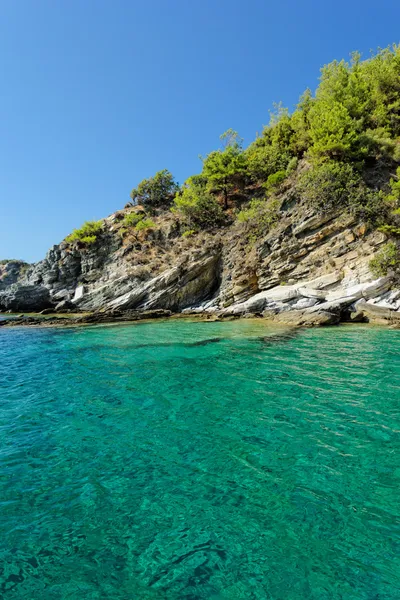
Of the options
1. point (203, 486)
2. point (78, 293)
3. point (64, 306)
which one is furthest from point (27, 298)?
point (203, 486)

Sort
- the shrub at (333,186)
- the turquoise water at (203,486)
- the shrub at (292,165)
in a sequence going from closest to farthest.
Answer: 1. the turquoise water at (203,486)
2. the shrub at (333,186)
3. the shrub at (292,165)

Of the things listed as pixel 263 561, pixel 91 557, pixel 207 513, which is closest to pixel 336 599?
pixel 263 561

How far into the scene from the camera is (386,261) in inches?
894

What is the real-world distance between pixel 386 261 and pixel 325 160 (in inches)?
561

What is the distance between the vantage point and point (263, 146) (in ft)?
148

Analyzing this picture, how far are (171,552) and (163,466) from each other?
179 cm

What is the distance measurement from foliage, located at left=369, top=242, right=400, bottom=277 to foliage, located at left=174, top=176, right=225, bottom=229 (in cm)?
2331

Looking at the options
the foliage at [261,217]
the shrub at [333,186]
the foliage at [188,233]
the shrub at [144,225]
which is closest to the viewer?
the shrub at [333,186]

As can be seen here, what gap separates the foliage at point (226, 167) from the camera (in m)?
43.1

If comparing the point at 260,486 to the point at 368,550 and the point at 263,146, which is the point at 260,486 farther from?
the point at 263,146

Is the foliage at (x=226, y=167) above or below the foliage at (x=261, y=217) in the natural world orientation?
above

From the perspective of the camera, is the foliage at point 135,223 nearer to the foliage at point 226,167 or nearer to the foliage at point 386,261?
the foliage at point 226,167

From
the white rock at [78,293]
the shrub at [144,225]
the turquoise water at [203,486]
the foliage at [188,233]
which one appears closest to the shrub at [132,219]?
the shrub at [144,225]

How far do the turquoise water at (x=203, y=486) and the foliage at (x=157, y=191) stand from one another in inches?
1862
